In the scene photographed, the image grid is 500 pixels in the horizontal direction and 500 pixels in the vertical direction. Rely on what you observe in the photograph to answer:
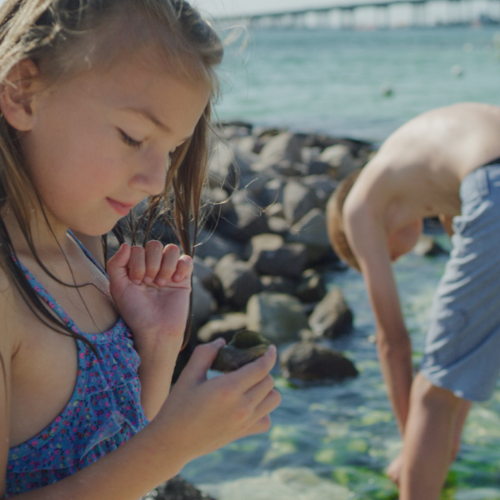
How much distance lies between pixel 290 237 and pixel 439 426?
514cm

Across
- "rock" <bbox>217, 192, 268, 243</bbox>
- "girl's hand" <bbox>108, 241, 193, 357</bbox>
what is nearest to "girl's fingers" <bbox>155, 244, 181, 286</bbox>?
"girl's hand" <bbox>108, 241, 193, 357</bbox>

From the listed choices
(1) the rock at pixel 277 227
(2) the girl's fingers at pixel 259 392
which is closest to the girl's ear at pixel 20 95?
(2) the girl's fingers at pixel 259 392

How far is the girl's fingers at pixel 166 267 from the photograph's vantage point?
68.4 inches

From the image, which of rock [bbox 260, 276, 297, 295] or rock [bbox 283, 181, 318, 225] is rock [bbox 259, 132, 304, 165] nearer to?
rock [bbox 283, 181, 318, 225]

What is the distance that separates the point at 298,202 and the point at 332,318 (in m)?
2.73

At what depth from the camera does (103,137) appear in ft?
4.49

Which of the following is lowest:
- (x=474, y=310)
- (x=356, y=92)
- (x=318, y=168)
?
(x=356, y=92)

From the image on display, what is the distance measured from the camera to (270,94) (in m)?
25.6

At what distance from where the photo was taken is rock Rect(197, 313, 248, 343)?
17.0 feet

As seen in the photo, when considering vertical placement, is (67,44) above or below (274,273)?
above

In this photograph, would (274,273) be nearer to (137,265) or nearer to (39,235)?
(137,265)

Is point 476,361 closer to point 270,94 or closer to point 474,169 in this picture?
point 474,169

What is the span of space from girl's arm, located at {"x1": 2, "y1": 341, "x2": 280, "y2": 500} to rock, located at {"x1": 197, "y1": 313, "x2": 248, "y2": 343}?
3717mm

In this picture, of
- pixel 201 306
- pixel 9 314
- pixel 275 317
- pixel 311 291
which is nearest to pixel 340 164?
pixel 311 291
